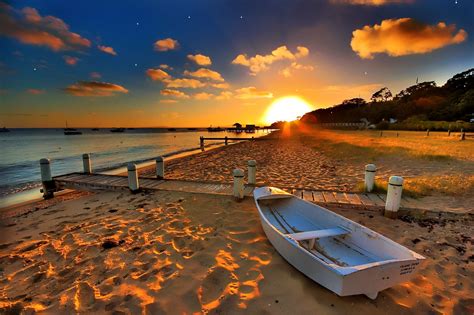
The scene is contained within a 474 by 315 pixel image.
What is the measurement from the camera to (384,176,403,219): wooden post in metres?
4.84

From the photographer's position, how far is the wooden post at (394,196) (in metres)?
4.84

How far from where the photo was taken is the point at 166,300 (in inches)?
110

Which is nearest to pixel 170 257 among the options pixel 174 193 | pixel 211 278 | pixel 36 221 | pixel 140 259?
pixel 140 259

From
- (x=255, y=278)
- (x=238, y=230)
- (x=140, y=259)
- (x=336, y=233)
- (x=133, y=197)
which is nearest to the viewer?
(x=255, y=278)

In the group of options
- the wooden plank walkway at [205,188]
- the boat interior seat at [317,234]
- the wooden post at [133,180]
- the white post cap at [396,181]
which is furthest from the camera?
the wooden post at [133,180]

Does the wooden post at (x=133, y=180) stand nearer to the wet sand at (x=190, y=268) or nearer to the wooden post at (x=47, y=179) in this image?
the wet sand at (x=190, y=268)

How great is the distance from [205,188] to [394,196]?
5.25m

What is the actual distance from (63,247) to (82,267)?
963 millimetres

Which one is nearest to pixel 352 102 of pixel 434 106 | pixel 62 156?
pixel 434 106

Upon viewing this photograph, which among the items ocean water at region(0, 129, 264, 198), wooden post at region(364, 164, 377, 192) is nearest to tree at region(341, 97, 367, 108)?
ocean water at region(0, 129, 264, 198)

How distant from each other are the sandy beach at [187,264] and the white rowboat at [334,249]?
326 millimetres

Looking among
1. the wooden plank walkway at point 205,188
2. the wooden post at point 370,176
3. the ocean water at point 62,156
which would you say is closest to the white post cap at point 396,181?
the wooden plank walkway at point 205,188

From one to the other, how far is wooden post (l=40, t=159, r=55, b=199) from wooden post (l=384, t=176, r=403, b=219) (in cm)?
1078

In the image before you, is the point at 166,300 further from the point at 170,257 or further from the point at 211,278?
the point at 170,257
